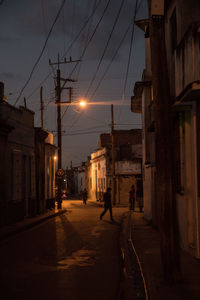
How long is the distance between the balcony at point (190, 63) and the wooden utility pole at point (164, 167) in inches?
45.1

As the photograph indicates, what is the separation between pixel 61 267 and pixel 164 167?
3.70 metres

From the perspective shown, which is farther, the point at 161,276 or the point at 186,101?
the point at 186,101

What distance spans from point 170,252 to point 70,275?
231 cm

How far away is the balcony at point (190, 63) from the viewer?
9023 mm

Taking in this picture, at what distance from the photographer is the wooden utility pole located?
7676mm

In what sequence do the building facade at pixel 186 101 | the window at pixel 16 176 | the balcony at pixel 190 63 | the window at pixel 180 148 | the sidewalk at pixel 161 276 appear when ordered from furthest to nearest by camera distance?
the window at pixel 16 176 < the window at pixel 180 148 < the building facade at pixel 186 101 < the balcony at pixel 190 63 < the sidewalk at pixel 161 276

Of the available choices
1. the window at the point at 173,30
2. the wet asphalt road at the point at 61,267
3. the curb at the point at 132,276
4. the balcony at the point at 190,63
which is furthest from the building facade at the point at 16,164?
the balcony at the point at 190,63

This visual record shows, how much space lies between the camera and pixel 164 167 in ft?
25.3

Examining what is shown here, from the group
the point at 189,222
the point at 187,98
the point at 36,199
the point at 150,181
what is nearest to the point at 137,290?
the point at 189,222

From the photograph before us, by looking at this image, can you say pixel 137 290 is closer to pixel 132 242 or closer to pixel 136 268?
pixel 136 268

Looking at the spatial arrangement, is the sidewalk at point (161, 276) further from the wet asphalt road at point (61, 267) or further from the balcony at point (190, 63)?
the balcony at point (190, 63)

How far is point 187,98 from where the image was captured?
9.62 m

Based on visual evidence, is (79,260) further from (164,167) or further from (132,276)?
(164,167)

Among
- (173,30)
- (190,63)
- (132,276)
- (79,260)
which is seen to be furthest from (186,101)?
(79,260)
